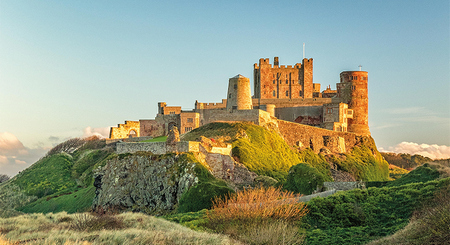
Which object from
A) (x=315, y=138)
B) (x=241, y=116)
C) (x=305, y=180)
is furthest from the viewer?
(x=315, y=138)

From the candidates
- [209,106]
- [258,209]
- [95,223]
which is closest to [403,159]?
[209,106]

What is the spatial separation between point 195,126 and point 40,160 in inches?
1155

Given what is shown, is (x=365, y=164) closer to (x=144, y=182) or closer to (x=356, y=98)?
(x=356, y=98)

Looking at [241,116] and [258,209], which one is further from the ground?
[241,116]

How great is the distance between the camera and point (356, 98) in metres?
71.5

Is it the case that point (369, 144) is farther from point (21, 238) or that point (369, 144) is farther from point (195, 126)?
point (21, 238)

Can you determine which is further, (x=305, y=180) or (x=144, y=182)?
(x=144, y=182)

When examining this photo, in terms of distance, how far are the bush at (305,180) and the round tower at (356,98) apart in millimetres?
34619

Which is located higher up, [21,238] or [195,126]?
[195,126]

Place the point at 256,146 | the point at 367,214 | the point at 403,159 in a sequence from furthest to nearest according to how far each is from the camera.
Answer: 1. the point at 403,159
2. the point at 256,146
3. the point at 367,214

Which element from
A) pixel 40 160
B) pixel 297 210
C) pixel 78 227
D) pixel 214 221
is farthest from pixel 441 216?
pixel 40 160

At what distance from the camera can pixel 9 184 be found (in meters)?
66.2

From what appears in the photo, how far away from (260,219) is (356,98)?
51.9m

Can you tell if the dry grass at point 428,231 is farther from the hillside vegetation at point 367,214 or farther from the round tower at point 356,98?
the round tower at point 356,98
